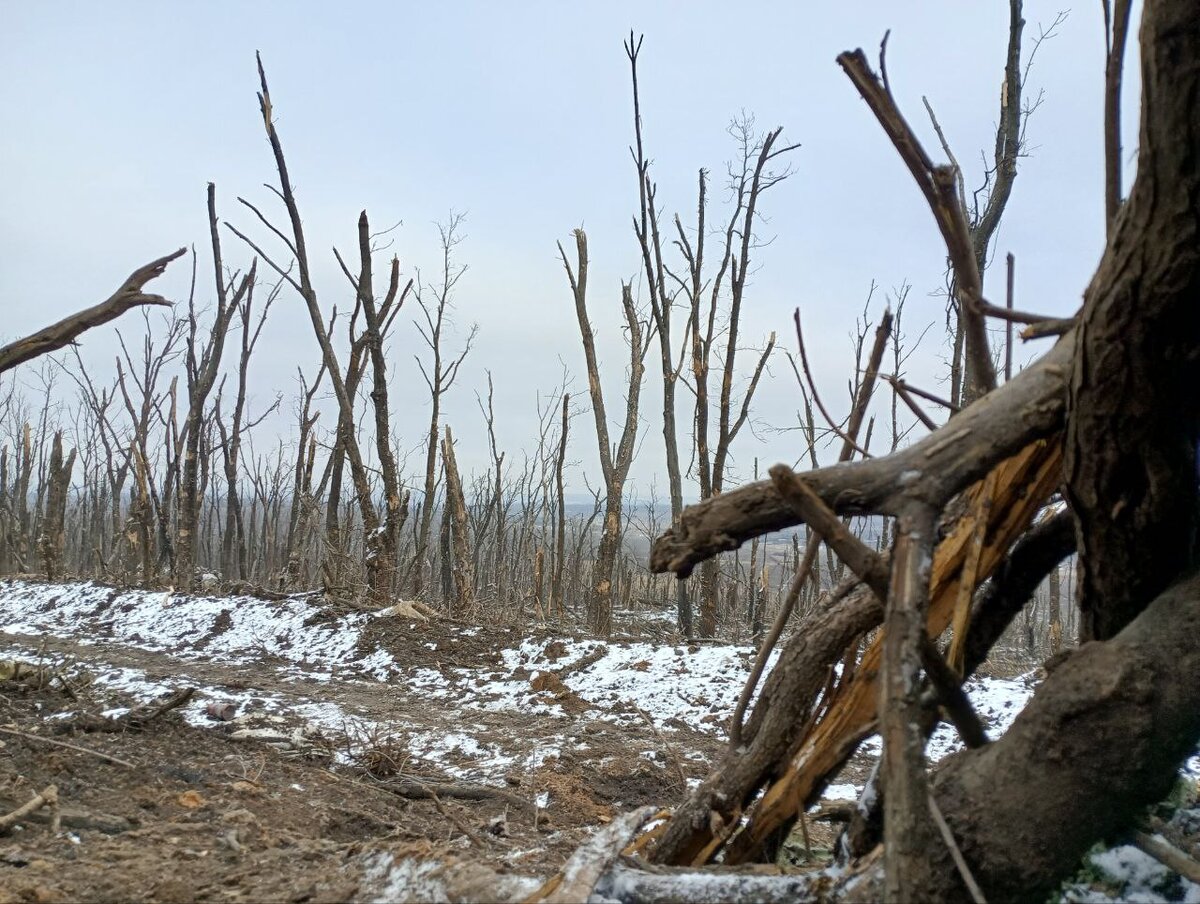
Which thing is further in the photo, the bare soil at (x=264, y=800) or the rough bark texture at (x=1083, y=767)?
the bare soil at (x=264, y=800)

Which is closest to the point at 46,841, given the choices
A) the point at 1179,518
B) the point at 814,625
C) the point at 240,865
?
the point at 240,865

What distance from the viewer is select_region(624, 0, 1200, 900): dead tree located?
4.62 ft

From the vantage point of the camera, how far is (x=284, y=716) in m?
5.88

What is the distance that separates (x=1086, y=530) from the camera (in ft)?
5.77

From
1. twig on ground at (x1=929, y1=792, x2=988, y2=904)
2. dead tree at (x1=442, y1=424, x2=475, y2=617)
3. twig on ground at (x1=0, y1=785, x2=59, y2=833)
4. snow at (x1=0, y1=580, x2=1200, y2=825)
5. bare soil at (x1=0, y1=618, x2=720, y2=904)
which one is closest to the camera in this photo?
twig on ground at (x1=929, y1=792, x2=988, y2=904)

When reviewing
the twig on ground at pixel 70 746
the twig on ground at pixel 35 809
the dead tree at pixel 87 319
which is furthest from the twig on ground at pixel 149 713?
the dead tree at pixel 87 319

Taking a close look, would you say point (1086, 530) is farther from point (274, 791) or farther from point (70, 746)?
point (70, 746)

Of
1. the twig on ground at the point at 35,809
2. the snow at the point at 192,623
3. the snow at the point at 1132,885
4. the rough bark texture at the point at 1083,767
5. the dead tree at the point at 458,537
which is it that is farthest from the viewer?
the dead tree at the point at 458,537

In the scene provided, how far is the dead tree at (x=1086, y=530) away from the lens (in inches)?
55.5

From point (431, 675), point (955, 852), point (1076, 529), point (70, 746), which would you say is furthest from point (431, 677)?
point (955, 852)

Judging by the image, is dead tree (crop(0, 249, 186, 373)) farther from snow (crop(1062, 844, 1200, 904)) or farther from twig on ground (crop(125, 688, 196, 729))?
snow (crop(1062, 844, 1200, 904))

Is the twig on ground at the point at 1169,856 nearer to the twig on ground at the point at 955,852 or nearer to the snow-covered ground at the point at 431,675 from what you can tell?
the twig on ground at the point at 955,852

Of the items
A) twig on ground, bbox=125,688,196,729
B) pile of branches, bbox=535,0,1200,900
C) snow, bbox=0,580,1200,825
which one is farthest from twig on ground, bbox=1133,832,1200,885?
twig on ground, bbox=125,688,196,729

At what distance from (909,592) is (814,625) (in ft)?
2.91
